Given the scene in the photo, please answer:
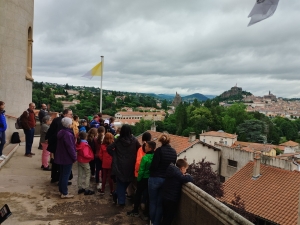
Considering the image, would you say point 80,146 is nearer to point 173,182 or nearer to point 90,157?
point 90,157

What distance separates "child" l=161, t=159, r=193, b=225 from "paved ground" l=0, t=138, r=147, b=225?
767mm

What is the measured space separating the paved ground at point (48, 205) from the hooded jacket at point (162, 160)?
1.05m

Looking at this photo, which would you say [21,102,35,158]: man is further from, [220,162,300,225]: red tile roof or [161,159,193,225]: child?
[220,162,300,225]: red tile roof

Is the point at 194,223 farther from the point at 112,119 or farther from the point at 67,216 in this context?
the point at 112,119

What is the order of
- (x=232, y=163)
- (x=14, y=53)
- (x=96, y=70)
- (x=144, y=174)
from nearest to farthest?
1. (x=144, y=174)
2. (x=14, y=53)
3. (x=96, y=70)
4. (x=232, y=163)

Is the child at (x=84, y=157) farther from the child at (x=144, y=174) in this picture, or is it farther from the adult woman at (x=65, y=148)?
the child at (x=144, y=174)

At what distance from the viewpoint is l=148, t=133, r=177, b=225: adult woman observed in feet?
15.2

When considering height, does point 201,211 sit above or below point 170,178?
below

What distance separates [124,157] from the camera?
5.48 meters

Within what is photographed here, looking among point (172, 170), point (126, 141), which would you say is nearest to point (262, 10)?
point (172, 170)

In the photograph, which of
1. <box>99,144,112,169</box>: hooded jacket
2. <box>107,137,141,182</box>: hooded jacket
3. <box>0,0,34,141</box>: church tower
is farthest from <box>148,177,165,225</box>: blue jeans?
<box>0,0,34,141</box>: church tower

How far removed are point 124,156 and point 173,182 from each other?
1.42 m

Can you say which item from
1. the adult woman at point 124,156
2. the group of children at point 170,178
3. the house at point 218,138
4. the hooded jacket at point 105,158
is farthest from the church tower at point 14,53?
the house at point 218,138

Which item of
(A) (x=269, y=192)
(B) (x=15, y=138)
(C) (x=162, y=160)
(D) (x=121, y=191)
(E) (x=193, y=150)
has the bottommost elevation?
(A) (x=269, y=192)
